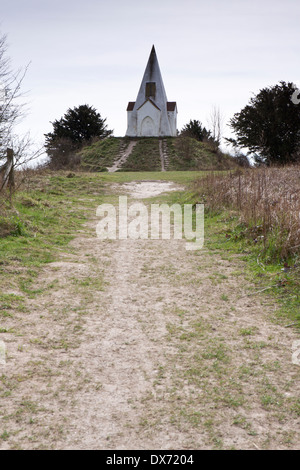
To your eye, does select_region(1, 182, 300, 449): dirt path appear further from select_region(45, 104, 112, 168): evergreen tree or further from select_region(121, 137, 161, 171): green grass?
select_region(45, 104, 112, 168): evergreen tree

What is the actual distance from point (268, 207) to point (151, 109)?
4272cm

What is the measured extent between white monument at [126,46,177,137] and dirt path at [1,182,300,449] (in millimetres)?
43782

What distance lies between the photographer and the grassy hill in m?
34.2

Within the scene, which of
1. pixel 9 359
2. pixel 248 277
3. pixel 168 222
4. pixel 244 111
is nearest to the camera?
pixel 9 359

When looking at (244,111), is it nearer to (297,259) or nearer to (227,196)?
(227,196)

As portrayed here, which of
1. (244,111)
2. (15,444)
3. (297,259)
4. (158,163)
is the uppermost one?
(244,111)

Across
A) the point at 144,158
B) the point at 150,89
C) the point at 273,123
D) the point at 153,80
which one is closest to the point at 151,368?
the point at 273,123

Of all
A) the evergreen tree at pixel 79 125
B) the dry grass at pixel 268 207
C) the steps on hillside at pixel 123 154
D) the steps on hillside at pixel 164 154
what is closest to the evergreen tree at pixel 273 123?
the steps on hillside at pixel 164 154

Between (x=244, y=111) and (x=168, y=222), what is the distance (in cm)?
2161

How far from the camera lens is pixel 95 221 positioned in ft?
35.7

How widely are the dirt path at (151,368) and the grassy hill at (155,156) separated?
2754cm

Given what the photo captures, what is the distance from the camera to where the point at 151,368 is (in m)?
3.69

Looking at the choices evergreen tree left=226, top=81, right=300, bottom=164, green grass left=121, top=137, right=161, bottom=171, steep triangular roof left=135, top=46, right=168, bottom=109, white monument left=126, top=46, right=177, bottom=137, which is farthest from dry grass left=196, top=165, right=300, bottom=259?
steep triangular roof left=135, top=46, right=168, bottom=109

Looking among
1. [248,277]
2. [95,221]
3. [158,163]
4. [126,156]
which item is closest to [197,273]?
[248,277]
